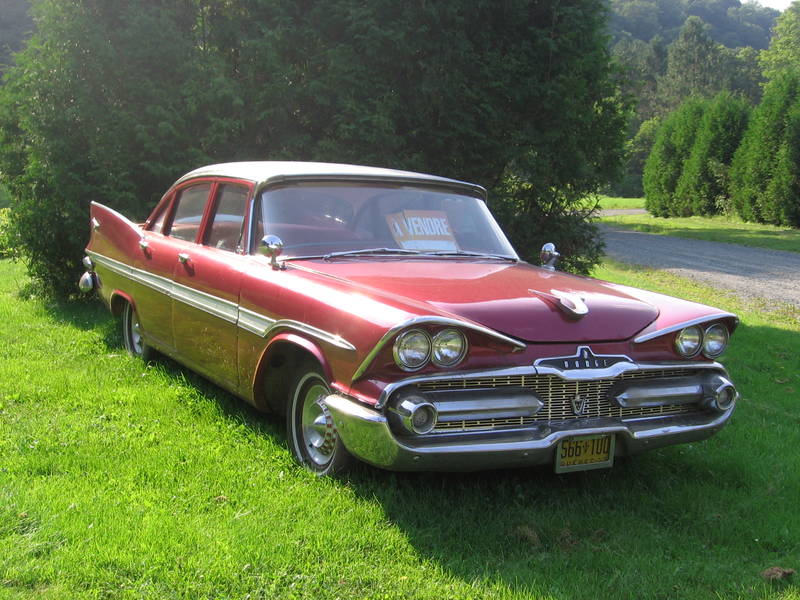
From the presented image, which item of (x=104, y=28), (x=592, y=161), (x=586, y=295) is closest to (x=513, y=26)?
(x=592, y=161)

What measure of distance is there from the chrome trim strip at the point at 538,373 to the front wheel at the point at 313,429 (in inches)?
20.3

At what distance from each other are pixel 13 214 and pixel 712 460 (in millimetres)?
7710

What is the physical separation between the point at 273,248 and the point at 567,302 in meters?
1.55

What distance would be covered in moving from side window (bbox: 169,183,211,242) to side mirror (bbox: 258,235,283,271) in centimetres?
121

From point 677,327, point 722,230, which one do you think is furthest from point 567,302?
point 722,230

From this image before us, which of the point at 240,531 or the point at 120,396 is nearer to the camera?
the point at 240,531

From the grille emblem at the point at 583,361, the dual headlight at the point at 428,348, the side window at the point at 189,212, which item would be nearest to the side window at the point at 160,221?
the side window at the point at 189,212

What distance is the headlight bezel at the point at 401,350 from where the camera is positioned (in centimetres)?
321

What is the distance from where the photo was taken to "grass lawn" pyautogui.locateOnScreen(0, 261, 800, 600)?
2.94 meters

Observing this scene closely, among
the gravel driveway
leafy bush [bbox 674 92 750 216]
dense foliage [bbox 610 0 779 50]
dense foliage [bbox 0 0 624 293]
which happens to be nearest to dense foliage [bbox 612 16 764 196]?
dense foliage [bbox 610 0 779 50]

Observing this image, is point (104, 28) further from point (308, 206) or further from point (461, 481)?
point (461, 481)

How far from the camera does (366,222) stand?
459cm

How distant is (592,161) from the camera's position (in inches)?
366

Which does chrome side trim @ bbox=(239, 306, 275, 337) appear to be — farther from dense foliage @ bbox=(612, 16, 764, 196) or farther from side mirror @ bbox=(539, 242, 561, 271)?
dense foliage @ bbox=(612, 16, 764, 196)
